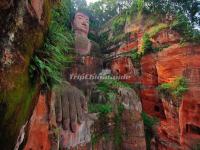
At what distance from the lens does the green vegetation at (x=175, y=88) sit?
494 inches

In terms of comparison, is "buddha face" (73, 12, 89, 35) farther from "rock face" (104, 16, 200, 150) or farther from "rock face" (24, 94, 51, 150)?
"rock face" (24, 94, 51, 150)

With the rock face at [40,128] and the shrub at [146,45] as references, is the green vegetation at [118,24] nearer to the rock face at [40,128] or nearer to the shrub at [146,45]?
the shrub at [146,45]

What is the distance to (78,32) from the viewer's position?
16.2m

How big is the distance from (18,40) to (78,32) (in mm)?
13255

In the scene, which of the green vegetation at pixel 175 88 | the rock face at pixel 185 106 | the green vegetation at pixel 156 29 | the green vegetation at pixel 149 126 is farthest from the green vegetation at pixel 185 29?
the green vegetation at pixel 149 126

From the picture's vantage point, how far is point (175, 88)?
42.3 ft

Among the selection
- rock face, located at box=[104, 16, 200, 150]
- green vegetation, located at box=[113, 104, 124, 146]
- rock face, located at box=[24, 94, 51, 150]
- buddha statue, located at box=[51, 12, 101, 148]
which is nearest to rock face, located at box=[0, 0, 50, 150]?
rock face, located at box=[24, 94, 51, 150]

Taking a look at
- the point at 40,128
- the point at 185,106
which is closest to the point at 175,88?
the point at 185,106

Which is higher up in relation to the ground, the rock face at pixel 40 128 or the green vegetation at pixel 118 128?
the rock face at pixel 40 128

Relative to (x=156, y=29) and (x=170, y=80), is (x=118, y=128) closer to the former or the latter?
(x=170, y=80)

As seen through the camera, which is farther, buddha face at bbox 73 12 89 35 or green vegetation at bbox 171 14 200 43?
buddha face at bbox 73 12 89 35

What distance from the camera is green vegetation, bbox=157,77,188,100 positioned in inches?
494

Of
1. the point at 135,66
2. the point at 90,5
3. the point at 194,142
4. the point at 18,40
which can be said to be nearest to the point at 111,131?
the point at 194,142

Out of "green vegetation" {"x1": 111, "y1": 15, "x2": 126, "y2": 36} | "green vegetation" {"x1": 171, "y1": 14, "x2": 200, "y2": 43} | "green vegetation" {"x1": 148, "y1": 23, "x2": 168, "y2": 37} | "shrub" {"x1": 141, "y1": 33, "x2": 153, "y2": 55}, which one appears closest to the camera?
"green vegetation" {"x1": 171, "y1": 14, "x2": 200, "y2": 43}
